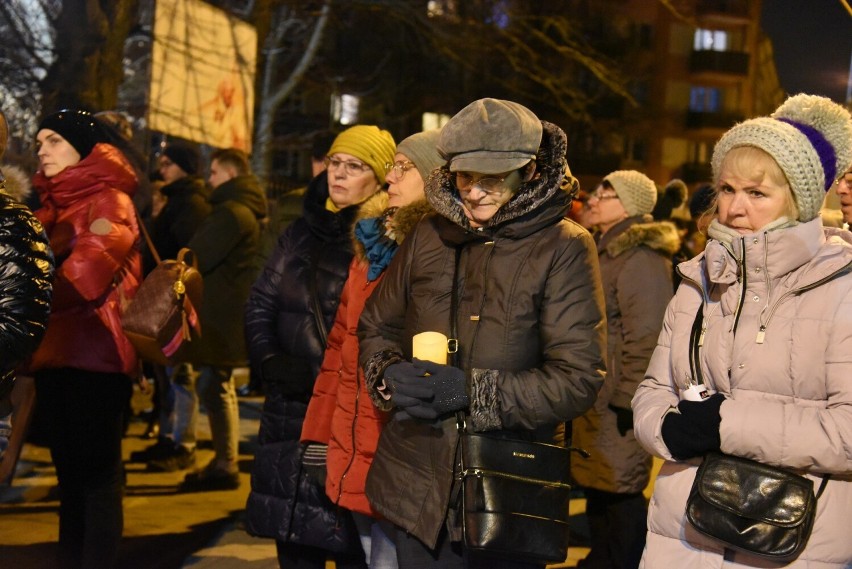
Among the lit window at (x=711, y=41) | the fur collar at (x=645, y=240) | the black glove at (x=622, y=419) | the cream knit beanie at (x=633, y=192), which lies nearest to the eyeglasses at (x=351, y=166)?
the fur collar at (x=645, y=240)

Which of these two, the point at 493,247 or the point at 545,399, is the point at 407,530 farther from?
the point at 493,247

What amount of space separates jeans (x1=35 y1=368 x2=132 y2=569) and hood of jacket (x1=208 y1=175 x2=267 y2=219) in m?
3.48

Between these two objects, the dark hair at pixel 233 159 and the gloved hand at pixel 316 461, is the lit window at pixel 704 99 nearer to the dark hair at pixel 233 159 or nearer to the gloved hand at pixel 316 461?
the dark hair at pixel 233 159

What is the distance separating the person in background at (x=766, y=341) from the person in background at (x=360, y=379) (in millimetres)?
1185

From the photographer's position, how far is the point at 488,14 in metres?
22.1

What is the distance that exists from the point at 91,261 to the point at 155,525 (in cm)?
252

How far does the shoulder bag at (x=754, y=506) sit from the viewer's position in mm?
3016

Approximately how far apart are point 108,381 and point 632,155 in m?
36.7

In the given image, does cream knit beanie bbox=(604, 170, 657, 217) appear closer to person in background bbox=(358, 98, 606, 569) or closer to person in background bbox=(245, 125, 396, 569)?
person in background bbox=(245, 125, 396, 569)

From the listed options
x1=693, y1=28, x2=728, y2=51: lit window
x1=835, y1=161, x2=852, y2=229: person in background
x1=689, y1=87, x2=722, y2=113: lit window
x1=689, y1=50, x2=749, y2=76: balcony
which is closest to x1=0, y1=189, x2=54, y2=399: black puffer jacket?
x1=835, y1=161, x2=852, y2=229: person in background

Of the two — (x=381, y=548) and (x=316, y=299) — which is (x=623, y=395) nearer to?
(x=316, y=299)

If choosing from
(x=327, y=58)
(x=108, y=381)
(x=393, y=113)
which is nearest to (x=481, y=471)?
(x=108, y=381)

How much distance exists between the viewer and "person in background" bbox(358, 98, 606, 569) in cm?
360

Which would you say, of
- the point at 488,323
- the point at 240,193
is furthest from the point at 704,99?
the point at 488,323
